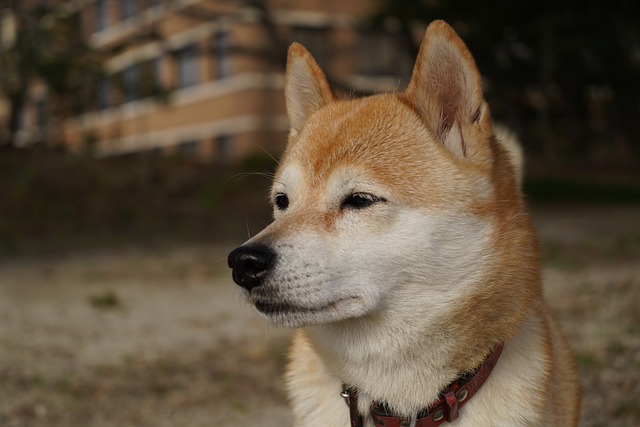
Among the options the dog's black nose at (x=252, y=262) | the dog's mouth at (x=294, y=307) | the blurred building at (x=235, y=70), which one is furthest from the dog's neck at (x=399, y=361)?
the blurred building at (x=235, y=70)

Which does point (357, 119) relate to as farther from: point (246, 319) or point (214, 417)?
point (246, 319)

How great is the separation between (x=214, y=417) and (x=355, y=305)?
2.23 m

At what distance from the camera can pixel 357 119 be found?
3059 millimetres

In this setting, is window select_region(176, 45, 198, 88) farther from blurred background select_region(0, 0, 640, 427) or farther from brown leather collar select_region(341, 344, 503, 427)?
brown leather collar select_region(341, 344, 503, 427)

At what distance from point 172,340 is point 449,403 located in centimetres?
394

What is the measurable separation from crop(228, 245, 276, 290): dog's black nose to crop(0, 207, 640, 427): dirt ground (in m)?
0.89

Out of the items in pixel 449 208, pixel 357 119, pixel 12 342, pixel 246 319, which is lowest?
pixel 246 319

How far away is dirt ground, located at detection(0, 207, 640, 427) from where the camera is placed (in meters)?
4.63

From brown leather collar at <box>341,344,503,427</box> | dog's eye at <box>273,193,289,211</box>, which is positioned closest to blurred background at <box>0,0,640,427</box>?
dog's eye at <box>273,193,289,211</box>

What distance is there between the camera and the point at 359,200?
9.33 ft

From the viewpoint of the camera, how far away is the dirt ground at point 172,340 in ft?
15.2

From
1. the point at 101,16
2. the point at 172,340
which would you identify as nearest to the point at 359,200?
the point at 172,340

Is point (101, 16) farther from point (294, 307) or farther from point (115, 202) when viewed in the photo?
point (294, 307)

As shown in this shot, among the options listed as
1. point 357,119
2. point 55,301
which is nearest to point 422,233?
point 357,119
